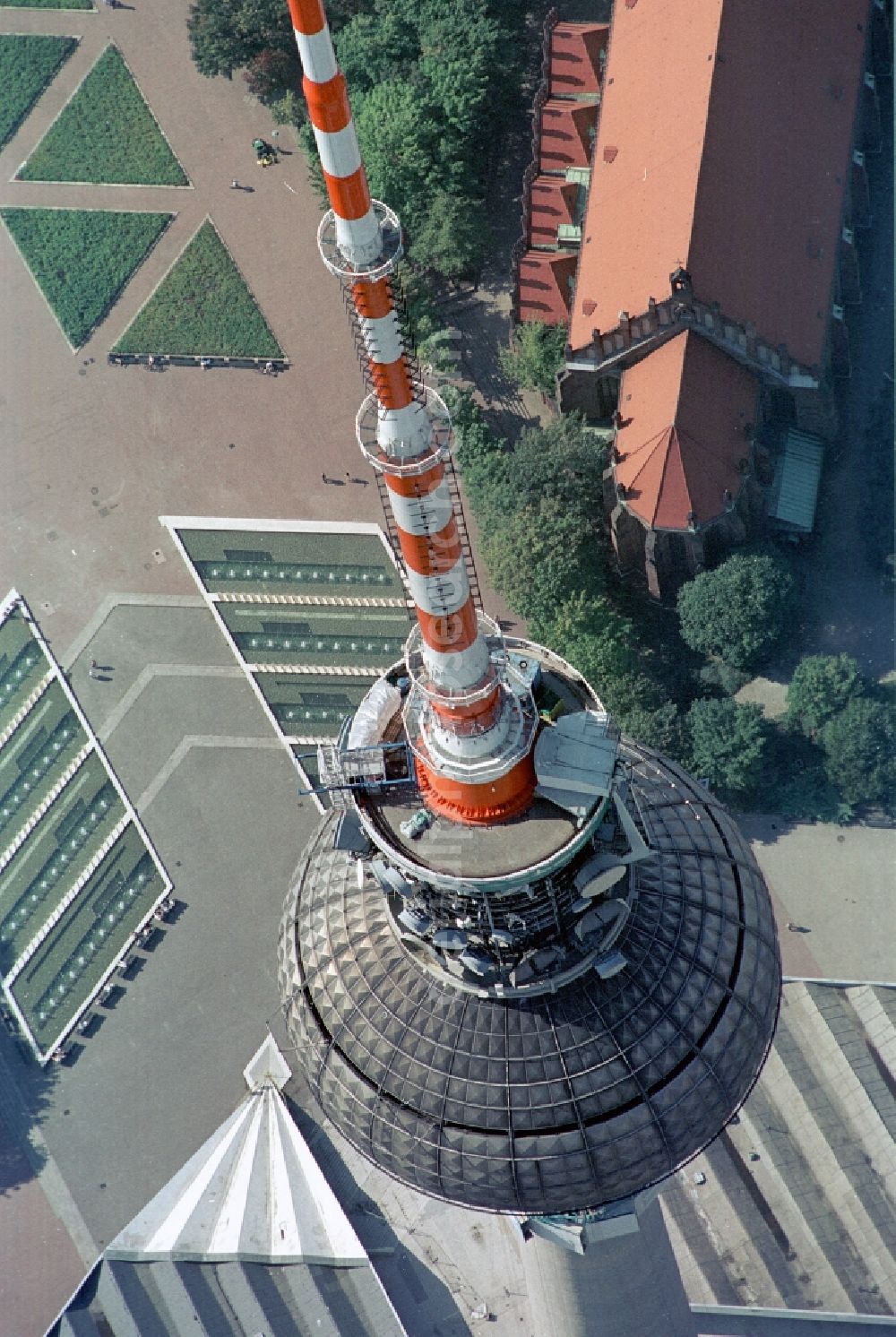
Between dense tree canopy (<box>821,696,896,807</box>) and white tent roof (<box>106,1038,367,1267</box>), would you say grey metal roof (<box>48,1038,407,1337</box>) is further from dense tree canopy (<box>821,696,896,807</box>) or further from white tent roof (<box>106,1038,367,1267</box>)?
dense tree canopy (<box>821,696,896,807</box>)

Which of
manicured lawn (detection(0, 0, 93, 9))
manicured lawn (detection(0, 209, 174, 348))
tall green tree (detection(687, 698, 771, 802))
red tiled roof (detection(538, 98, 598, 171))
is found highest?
manicured lawn (detection(0, 0, 93, 9))

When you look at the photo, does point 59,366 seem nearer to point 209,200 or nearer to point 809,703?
point 209,200

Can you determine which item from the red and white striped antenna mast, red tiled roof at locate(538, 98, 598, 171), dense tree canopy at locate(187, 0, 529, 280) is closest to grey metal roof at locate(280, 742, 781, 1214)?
the red and white striped antenna mast

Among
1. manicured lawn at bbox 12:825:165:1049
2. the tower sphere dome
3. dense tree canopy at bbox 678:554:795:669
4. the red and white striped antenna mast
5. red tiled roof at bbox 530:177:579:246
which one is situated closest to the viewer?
the red and white striped antenna mast

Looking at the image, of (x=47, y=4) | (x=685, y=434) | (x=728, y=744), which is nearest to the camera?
(x=685, y=434)

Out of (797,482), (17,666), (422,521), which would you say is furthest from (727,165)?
(422,521)

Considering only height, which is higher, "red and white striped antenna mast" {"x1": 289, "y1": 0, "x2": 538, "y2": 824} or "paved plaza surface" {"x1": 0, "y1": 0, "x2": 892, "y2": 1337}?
"paved plaza surface" {"x1": 0, "y1": 0, "x2": 892, "y2": 1337}

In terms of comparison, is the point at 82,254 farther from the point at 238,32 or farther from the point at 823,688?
the point at 823,688

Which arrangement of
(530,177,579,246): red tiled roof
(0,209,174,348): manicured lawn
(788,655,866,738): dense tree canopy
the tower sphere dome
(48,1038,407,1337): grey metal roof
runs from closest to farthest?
the tower sphere dome < (48,1038,407,1337): grey metal roof < (788,655,866,738): dense tree canopy < (530,177,579,246): red tiled roof < (0,209,174,348): manicured lawn
